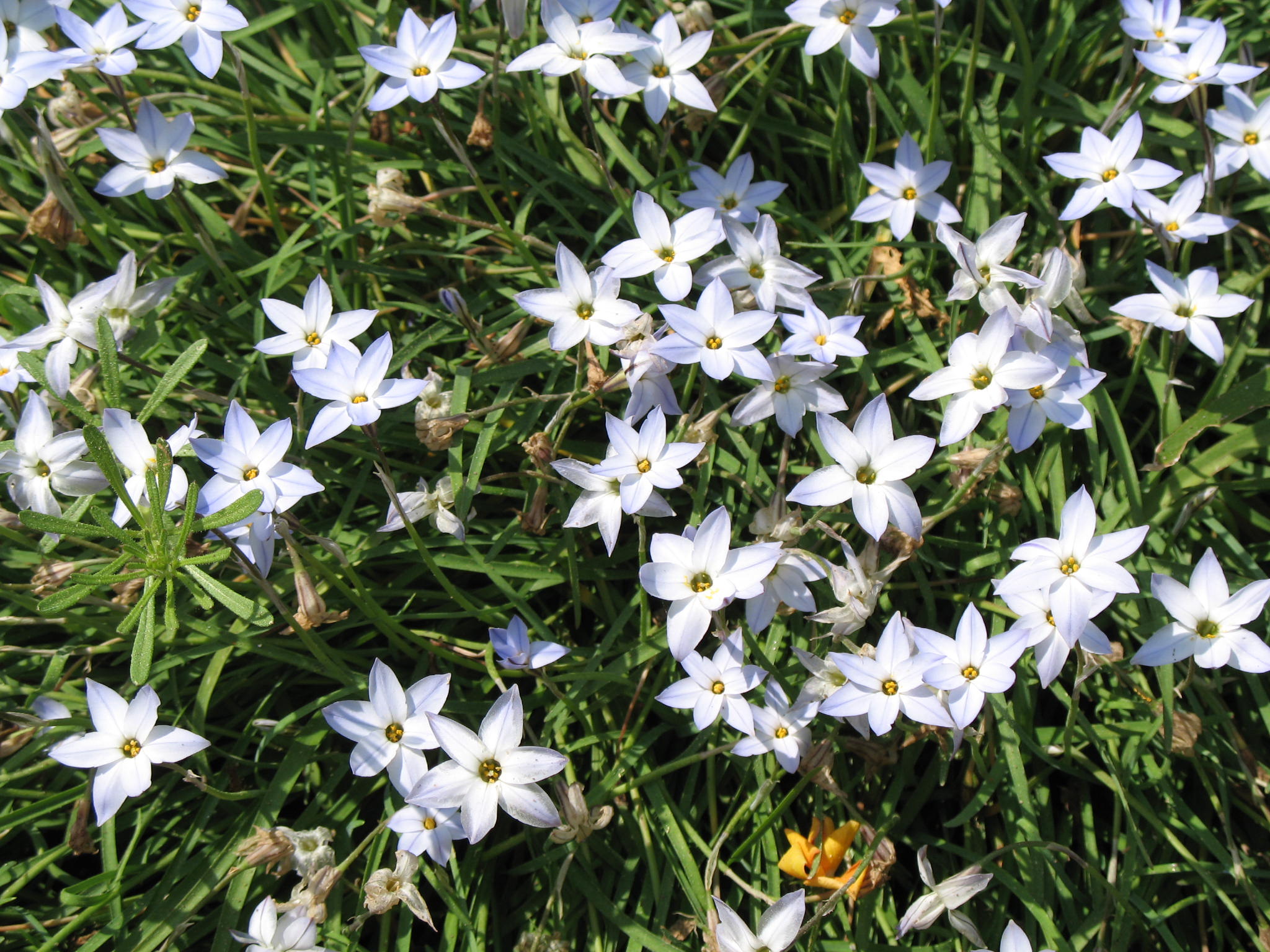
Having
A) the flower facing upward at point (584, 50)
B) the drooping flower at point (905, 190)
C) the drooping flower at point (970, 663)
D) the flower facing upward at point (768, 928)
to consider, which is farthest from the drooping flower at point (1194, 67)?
the flower facing upward at point (768, 928)

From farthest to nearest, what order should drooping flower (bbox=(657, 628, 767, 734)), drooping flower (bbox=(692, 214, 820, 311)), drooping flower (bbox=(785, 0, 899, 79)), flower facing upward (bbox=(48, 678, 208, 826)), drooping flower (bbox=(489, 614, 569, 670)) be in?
1. drooping flower (bbox=(785, 0, 899, 79))
2. drooping flower (bbox=(692, 214, 820, 311))
3. drooping flower (bbox=(489, 614, 569, 670))
4. drooping flower (bbox=(657, 628, 767, 734))
5. flower facing upward (bbox=(48, 678, 208, 826))

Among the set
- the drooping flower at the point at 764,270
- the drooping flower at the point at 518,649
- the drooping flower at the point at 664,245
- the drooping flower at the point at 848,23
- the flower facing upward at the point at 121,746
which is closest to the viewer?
the flower facing upward at the point at 121,746

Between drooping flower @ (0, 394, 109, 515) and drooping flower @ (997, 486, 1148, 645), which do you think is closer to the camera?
drooping flower @ (997, 486, 1148, 645)

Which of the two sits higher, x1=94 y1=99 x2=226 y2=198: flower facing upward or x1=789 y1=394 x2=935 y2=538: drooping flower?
x1=94 y1=99 x2=226 y2=198: flower facing upward

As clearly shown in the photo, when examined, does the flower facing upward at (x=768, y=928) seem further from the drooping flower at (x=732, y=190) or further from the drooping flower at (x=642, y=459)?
the drooping flower at (x=732, y=190)

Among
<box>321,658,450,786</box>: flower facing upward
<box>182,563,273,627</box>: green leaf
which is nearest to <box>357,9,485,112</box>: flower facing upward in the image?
<box>182,563,273,627</box>: green leaf

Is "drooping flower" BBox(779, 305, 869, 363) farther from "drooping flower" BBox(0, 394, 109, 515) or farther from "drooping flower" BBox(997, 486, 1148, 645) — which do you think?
"drooping flower" BBox(0, 394, 109, 515)

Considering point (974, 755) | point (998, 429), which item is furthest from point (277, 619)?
point (998, 429)
